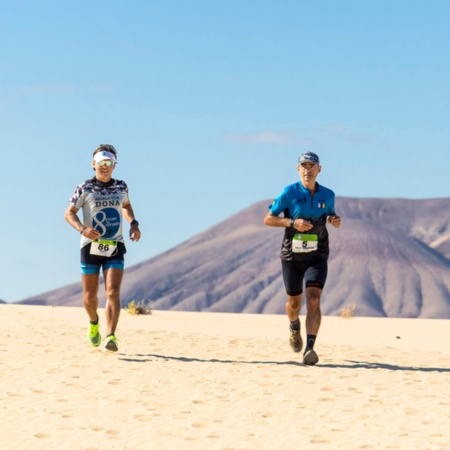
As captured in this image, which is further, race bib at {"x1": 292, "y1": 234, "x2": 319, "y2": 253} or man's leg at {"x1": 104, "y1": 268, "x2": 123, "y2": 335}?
man's leg at {"x1": 104, "y1": 268, "x2": 123, "y2": 335}

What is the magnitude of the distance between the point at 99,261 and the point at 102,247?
33 cm

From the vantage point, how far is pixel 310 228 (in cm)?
1099

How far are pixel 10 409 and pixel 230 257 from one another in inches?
6206

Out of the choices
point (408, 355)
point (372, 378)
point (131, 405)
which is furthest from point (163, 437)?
point (408, 355)

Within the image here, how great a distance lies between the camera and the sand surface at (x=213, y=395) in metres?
7.97

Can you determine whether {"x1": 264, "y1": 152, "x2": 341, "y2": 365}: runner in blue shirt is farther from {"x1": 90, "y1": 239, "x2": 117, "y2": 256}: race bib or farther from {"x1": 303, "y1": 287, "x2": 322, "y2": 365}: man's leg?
{"x1": 90, "y1": 239, "x2": 117, "y2": 256}: race bib

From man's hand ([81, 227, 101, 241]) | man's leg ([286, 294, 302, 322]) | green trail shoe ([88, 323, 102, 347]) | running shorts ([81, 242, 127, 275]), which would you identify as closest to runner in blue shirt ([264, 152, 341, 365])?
man's leg ([286, 294, 302, 322])

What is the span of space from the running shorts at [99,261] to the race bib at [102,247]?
10 centimetres

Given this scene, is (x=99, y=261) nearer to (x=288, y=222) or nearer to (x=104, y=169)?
(x=104, y=169)

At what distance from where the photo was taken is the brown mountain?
137 meters

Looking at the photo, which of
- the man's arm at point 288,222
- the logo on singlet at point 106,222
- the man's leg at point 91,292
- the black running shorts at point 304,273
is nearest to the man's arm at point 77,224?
the logo on singlet at point 106,222

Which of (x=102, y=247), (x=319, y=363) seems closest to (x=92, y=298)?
(x=102, y=247)

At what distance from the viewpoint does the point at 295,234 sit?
37.2ft

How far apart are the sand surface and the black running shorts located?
89cm
